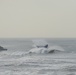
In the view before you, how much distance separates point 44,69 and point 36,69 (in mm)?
671

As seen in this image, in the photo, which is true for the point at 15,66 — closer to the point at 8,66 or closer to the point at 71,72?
the point at 8,66

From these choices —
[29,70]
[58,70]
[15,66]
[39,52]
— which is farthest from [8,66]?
[39,52]

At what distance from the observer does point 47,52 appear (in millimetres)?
43625

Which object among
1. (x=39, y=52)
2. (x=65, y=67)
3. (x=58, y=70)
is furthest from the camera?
(x=39, y=52)

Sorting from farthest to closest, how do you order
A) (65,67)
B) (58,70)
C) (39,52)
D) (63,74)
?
1. (39,52)
2. (65,67)
3. (58,70)
4. (63,74)

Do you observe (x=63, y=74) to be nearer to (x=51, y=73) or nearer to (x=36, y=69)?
(x=51, y=73)

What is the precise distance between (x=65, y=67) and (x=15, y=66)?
4.50 metres

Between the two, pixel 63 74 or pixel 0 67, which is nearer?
pixel 63 74

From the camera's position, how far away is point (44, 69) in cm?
2498

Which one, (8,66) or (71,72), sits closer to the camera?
(71,72)

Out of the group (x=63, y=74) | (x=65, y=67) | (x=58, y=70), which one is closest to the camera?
(x=63, y=74)

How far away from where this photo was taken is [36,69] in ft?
82.3

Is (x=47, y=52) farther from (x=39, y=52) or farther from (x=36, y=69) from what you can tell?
(x=36, y=69)

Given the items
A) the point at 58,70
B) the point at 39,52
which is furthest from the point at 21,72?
the point at 39,52
